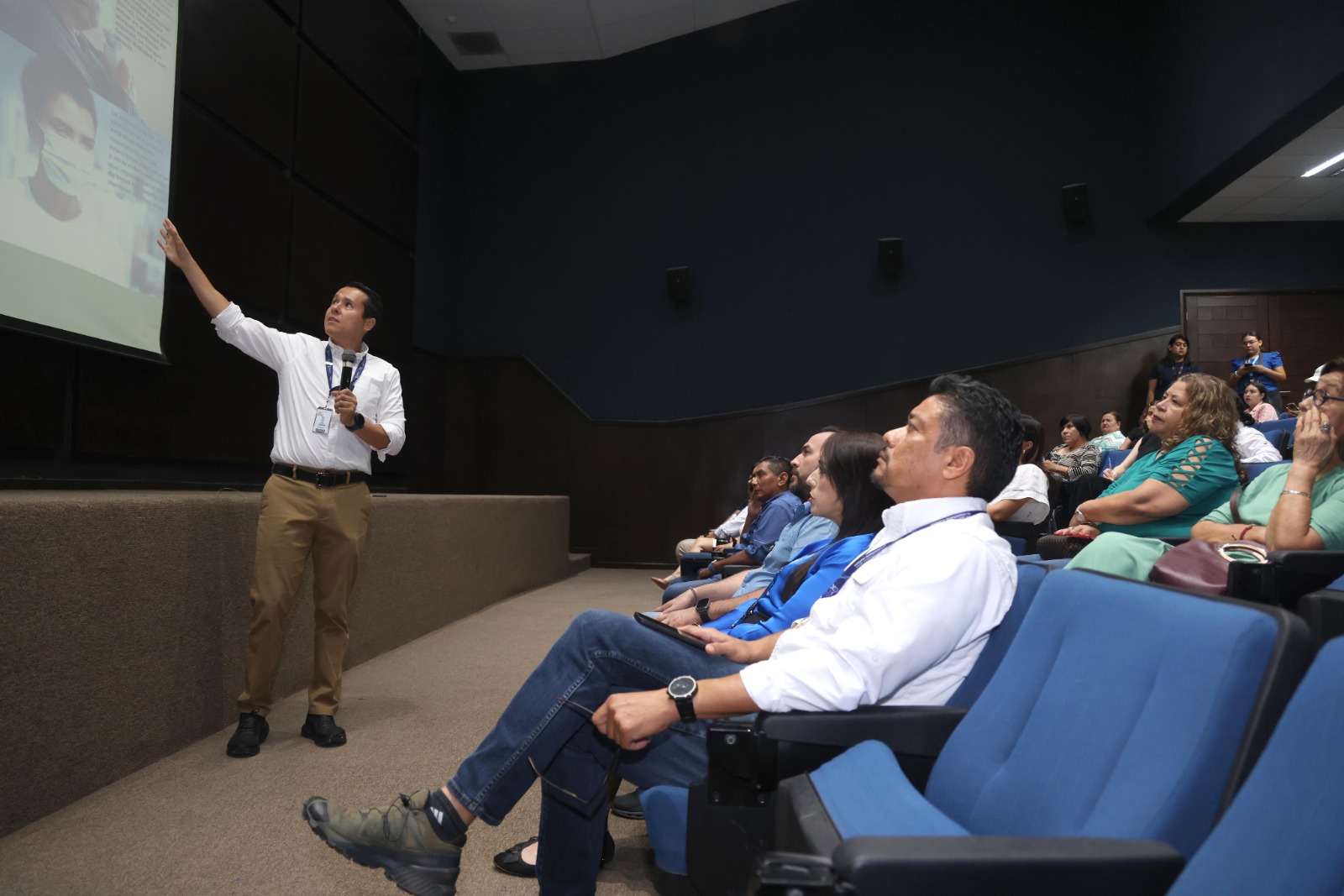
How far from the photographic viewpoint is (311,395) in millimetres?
2672

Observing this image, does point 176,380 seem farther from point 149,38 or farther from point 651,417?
point 651,417

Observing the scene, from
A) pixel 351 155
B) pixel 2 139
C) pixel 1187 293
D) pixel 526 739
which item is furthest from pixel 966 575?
pixel 1187 293

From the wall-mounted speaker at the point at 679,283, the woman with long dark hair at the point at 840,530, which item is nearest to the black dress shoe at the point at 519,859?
the woman with long dark hair at the point at 840,530

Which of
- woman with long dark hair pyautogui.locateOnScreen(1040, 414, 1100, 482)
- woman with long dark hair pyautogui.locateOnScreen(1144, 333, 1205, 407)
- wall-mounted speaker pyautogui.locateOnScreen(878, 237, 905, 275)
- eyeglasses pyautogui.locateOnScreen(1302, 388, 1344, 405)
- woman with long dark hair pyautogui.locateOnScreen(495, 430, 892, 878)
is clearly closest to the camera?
woman with long dark hair pyautogui.locateOnScreen(495, 430, 892, 878)

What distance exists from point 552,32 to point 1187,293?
5854 mm

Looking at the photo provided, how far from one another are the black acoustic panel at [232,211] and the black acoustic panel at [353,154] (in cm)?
40

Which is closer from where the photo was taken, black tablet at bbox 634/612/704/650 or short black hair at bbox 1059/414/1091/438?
black tablet at bbox 634/612/704/650

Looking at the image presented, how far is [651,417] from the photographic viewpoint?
25.9ft

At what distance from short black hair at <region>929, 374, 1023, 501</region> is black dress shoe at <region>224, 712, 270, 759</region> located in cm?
203

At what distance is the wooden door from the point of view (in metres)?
7.17

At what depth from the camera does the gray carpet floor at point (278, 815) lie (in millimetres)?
1669

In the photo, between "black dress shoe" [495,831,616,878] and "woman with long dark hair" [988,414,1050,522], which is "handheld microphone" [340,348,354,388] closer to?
"black dress shoe" [495,831,616,878]

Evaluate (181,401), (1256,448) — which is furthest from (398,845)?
(1256,448)

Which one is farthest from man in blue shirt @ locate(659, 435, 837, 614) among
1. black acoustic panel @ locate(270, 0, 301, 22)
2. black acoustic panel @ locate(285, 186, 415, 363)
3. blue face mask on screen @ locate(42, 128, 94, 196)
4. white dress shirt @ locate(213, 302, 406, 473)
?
black acoustic panel @ locate(270, 0, 301, 22)
